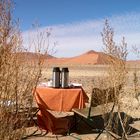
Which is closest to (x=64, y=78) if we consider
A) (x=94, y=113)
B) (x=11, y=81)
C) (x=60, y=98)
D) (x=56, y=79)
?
(x=56, y=79)

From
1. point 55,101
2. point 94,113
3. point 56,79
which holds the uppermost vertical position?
point 56,79

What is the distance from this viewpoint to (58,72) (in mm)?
7770

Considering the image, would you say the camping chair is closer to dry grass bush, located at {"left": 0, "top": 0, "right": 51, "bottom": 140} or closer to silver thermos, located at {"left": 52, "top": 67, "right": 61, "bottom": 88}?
silver thermos, located at {"left": 52, "top": 67, "right": 61, "bottom": 88}

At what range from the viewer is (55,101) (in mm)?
7676

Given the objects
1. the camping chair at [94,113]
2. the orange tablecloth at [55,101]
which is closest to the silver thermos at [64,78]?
the orange tablecloth at [55,101]

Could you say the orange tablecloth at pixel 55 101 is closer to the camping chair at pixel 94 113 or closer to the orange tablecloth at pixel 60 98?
the orange tablecloth at pixel 60 98

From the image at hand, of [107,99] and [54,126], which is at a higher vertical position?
[107,99]

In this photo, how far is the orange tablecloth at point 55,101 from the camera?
25.0 feet

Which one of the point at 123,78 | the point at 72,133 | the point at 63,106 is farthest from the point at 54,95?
the point at 123,78

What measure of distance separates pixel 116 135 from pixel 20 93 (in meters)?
2.48

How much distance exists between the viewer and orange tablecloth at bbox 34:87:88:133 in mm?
7621

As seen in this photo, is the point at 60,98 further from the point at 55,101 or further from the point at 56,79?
the point at 56,79

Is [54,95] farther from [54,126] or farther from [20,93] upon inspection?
[20,93]

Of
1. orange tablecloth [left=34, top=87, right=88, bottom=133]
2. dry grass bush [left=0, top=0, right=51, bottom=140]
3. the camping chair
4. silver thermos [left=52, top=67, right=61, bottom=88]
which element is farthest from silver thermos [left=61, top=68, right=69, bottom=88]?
dry grass bush [left=0, top=0, right=51, bottom=140]
